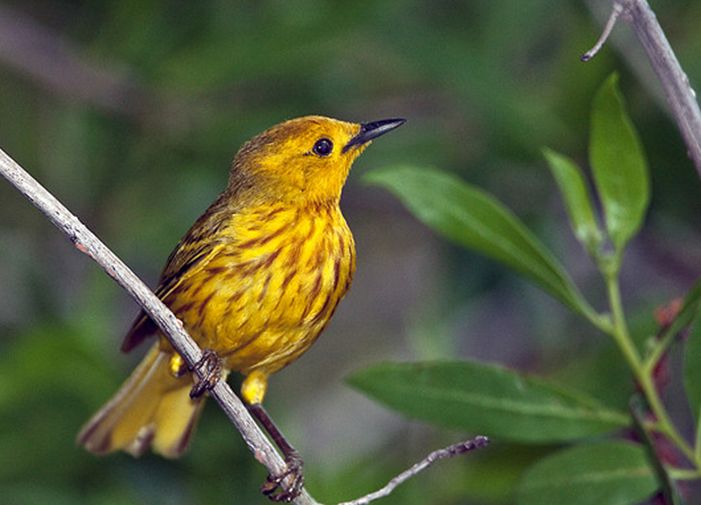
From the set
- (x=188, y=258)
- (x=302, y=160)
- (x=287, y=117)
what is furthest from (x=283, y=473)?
(x=287, y=117)

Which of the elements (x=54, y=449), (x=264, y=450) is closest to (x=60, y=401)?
(x=54, y=449)

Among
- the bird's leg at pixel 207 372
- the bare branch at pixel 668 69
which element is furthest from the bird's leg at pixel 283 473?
the bare branch at pixel 668 69

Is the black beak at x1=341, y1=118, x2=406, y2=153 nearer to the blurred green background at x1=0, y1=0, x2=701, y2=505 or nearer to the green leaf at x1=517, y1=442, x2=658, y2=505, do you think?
the green leaf at x1=517, y1=442, x2=658, y2=505

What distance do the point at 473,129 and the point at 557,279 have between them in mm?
2384

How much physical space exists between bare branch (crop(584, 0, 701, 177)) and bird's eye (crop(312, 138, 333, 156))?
1.48 metres

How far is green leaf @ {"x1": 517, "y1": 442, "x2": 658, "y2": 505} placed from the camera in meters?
3.92

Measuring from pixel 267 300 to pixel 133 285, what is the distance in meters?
0.74

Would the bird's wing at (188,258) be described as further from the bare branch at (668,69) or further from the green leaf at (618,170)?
the bare branch at (668,69)

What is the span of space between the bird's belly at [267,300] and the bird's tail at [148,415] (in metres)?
0.67

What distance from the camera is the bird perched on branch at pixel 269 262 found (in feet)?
13.0

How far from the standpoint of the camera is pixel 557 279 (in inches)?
155

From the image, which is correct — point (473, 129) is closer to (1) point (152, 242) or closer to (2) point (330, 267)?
(1) point (152, 242)

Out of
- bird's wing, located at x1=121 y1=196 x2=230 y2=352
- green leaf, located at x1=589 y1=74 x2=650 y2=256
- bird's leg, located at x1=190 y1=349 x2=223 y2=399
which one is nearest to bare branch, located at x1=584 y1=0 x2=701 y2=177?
green leaf, located at x1=589 y1=74 x2=650 y2=256

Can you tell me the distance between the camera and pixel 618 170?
394cm
